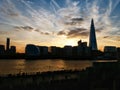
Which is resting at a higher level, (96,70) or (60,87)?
(96,70)

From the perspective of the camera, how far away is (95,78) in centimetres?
2578

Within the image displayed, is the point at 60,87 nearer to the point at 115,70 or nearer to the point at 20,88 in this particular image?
the point at 20,88

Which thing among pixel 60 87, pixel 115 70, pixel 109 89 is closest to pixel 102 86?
pixel 109 89

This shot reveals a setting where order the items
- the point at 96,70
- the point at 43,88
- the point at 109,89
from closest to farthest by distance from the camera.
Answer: the point at 109,89
the point at 96,70
the point at 43,88

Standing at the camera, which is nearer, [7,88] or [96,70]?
[96,70]

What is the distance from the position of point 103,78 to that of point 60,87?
20.9 ft

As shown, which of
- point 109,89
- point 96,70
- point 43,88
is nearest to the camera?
point 109,89

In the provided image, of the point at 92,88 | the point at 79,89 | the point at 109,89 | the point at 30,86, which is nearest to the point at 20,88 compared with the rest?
the point at 30,86

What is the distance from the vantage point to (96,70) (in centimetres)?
2597

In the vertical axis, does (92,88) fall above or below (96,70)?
below

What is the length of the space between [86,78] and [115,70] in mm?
3374

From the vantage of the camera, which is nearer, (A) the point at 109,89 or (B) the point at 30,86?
(A) the point at 109,89

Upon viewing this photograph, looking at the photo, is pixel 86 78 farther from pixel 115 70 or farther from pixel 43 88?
pixel 43 88

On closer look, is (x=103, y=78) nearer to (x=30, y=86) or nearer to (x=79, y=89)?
(x=79, y=89)
